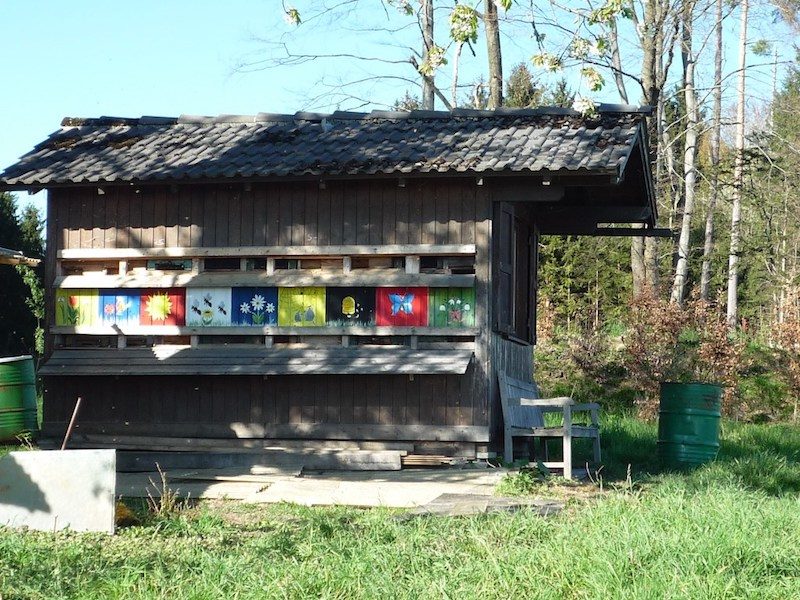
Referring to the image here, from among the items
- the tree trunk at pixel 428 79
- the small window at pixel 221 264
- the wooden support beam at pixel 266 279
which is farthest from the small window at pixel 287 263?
the tree trunk at pixel 428 79

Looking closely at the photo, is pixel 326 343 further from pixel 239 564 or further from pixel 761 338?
pixel 761 338

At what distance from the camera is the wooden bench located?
39.9 feet

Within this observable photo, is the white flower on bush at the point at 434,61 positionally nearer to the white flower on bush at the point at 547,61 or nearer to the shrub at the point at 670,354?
the white flower on bush at the point at 547,61

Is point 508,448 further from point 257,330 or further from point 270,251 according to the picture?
point 270,251

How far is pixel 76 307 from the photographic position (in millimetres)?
13805

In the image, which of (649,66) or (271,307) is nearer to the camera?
(271,307)

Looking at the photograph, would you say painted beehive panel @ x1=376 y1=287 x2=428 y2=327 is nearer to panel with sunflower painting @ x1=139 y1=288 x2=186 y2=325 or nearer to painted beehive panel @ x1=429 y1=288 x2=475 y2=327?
painted beehive panel @ x1=429 y1=288 x2=475 y2=327

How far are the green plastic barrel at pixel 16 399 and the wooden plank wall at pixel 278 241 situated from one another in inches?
13.0

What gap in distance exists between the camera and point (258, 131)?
46.8ft

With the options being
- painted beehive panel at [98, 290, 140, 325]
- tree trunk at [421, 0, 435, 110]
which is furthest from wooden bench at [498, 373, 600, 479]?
tree trunk at [421, 0, 435, 110]

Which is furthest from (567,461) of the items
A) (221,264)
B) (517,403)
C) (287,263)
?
(221,264)

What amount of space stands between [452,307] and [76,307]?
4.37m

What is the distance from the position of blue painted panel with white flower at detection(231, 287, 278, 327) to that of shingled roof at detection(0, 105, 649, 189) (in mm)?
1277

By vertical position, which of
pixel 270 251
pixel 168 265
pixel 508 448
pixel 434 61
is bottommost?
pixel 508 448
